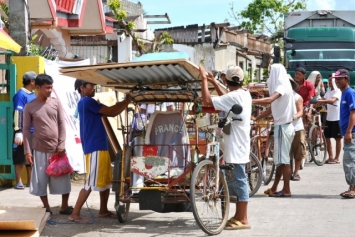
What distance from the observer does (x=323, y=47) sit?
24.7 m

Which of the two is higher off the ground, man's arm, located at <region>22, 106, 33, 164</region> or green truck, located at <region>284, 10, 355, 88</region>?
green truck, located at <region>284, 10, 355, 88</region>

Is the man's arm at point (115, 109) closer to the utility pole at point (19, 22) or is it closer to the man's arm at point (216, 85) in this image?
the man's arm at point (216, 85)

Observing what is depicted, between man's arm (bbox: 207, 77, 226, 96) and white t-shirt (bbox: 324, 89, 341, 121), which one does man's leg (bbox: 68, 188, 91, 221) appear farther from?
white t-shirt (bbox: 324, 89, 341, 121)

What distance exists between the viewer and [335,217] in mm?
9914

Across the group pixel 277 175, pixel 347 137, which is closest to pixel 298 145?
pixel 277 175

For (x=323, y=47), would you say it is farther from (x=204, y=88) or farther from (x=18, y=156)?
(x=204, y=88)

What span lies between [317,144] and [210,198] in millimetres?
7808

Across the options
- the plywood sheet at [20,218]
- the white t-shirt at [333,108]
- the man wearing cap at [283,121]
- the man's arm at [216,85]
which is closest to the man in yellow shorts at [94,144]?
the plywood sheet at [20,218]

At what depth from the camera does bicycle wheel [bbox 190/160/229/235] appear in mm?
8688

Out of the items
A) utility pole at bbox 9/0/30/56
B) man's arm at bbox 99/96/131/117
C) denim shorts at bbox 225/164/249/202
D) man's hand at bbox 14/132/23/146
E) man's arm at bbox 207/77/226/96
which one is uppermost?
utility pole at bbox 9/0/30/56

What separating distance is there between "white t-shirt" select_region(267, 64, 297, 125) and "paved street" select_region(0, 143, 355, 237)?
4.06 ft

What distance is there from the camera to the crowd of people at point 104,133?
8992 millimetres

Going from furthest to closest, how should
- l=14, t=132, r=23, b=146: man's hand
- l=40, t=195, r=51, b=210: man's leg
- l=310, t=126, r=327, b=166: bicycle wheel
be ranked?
1. l=310, t=126, r=327, b=166: bicycle wheel
2. l=14, t=132, r=23, b=146: man's hand
3. l=40, t=195, r=51, b=210: man's leg

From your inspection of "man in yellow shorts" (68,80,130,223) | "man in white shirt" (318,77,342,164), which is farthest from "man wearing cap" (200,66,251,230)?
"man in white shirt" (318,77,342,164)
